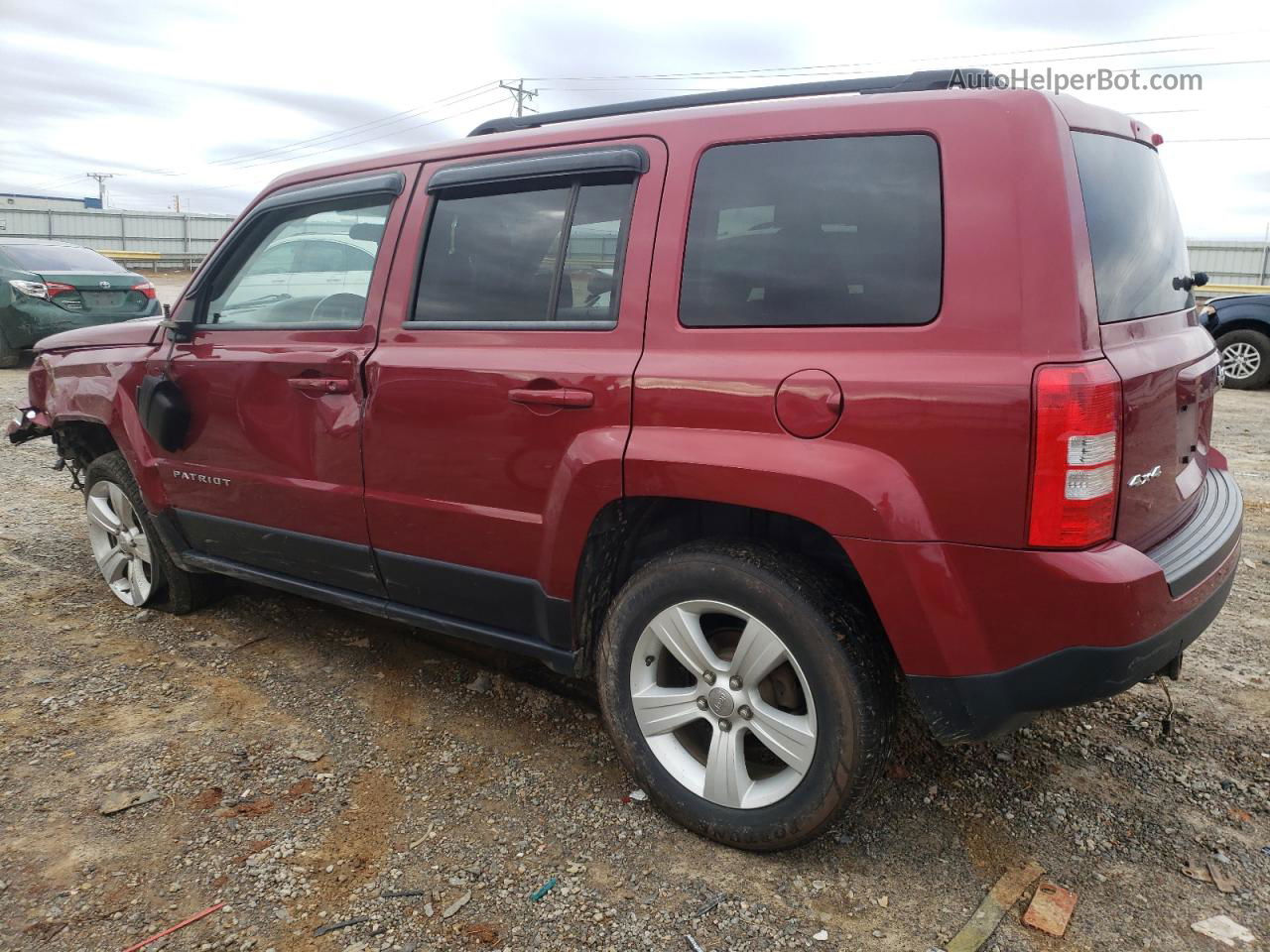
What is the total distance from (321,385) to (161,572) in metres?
1.61

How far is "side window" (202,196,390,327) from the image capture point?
3170 mm

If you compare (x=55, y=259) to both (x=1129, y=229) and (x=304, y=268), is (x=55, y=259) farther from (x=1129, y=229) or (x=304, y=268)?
(x=1129, y=229)

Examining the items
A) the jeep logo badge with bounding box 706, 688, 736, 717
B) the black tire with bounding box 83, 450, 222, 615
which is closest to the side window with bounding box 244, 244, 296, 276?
the black tire with bounding box 83, 450, 222, 615

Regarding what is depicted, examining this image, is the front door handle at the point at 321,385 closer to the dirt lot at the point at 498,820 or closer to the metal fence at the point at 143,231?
the dirt lot at the point at 498,820

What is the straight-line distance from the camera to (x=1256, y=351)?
34.0 ft

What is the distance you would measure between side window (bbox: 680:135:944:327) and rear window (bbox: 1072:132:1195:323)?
37cm

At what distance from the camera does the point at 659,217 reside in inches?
98.4

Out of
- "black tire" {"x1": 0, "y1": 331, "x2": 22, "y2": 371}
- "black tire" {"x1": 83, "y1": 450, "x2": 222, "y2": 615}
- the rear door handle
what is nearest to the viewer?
the rear door handle

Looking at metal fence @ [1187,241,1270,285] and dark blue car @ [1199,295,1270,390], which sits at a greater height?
metal fence @ [1187,241,1270,285]

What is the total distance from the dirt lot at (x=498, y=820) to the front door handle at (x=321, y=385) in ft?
3.69

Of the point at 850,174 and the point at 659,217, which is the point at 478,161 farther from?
the point at 850,174

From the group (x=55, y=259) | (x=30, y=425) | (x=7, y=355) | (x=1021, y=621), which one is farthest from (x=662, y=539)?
(x=7, y=355)

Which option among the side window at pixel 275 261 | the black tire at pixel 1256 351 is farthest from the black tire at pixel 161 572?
the black tire at pixel 1256 351

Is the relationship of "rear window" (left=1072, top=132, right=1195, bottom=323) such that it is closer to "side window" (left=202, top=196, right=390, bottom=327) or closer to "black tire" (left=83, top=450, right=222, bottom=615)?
"side window" (left=202, top=196, right=390, bottom=327)
